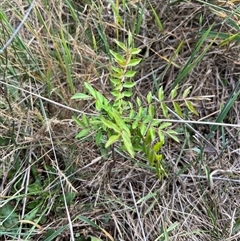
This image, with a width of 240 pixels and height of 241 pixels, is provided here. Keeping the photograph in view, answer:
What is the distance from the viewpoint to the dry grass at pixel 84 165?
128 cm

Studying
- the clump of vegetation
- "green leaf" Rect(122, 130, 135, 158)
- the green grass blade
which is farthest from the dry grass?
"green leaf" Rect(122, 130, 135, 158)

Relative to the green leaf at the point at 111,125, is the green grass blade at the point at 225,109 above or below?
below

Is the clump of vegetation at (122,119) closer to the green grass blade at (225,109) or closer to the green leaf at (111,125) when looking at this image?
the green leaf at (111,125)

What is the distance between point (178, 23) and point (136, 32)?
0.17 meters

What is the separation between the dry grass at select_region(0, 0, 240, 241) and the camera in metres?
1.28

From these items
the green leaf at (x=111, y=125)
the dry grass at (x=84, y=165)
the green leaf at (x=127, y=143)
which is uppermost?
the green leaf at (x=111, y=125)

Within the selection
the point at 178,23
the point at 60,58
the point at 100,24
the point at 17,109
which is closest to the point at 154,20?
the point at 178,23

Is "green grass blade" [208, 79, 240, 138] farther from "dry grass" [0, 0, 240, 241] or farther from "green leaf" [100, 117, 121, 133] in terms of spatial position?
"green leaf" [100, 117, 121, 133]

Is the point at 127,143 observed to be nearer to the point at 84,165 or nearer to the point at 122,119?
the point at 122,119

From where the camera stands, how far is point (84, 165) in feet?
4.39

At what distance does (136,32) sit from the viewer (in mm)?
1407

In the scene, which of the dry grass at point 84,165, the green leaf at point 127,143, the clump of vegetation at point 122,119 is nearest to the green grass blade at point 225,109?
the dry grass at point 84,165

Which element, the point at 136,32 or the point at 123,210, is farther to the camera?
the point at 136,32

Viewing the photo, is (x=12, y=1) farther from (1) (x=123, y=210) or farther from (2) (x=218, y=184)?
(2) (x=218, y=184)
